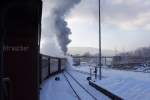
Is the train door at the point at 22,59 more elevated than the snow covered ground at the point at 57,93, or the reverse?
the train door at the point at 22,59

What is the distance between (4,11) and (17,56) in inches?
111

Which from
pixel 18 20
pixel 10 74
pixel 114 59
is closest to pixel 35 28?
pixel 18 20

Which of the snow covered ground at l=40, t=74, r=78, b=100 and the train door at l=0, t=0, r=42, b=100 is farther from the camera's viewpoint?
the snow covered ground at l=40, t=74, r=78, b=100

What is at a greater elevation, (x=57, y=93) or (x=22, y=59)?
(x=22, y=59)

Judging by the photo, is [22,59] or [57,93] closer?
[22,59]

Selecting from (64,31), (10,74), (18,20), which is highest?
(64,31)

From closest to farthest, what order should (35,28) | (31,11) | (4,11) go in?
1. (4,11)
2. (31,11)
3. (35,28)

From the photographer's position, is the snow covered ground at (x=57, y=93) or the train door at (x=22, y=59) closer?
the train door at (x=22, y=59)

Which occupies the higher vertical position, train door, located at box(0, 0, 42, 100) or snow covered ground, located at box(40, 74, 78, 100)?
train door, located at box(0, 0, 42, 100)

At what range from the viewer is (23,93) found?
7418mm

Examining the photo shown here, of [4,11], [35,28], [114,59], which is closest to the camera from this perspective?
[4,11]

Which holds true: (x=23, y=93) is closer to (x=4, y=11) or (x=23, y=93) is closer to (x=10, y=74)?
(x=10, y=74)

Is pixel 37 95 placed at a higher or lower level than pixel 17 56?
lower

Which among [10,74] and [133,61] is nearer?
[10,74]
